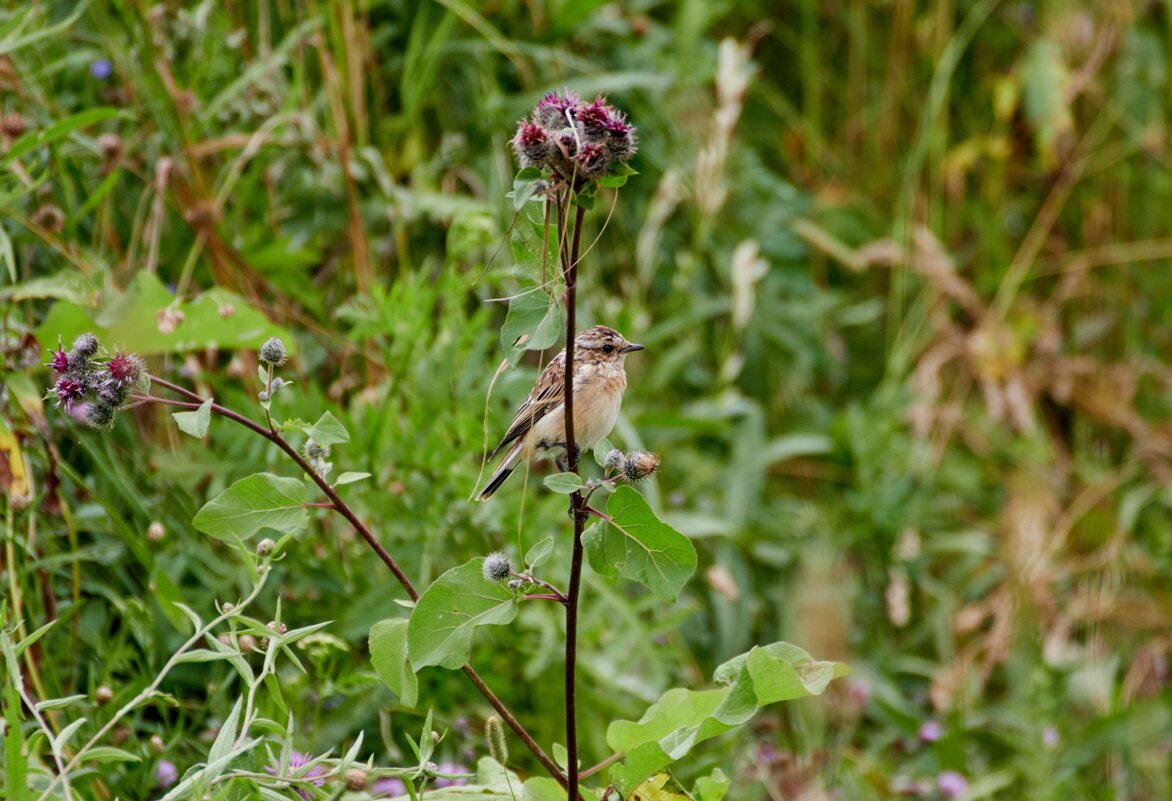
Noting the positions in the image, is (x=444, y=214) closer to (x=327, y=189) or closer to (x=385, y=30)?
(x=327, y=189)

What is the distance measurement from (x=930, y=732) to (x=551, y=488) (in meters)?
2.83

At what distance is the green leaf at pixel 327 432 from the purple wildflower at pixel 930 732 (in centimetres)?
280

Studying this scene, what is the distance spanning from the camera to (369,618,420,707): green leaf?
1905 mm

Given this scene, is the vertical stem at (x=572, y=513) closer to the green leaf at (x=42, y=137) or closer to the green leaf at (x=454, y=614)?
the green leaf at (x=454, y=614)

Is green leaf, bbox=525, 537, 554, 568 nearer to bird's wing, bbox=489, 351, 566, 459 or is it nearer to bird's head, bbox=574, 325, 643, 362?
bird's wing, bbox=489, 351, 566, 459

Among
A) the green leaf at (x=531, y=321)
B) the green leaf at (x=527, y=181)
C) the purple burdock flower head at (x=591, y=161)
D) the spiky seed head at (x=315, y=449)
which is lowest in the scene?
the spiky seed head at (x=315, y=449)

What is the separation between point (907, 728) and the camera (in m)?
4.21

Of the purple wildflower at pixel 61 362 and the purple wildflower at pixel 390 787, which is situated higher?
the purple wildflower at pixel 61 362

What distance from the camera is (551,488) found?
1.70m

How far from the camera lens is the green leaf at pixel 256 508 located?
1799 millimetres

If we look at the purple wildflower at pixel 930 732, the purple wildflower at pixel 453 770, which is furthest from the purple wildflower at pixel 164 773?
the purple wildflower at pixel 930 732

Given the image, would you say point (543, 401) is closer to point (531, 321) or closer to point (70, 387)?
point (531, 321)

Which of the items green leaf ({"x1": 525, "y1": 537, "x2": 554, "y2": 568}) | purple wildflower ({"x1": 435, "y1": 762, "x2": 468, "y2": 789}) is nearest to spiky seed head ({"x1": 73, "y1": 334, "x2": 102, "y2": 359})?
green leaf ({"x1": 525, "y1": 537, "x2": 554, "y2": 568})

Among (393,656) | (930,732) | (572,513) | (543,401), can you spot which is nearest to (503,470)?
(543,401)
